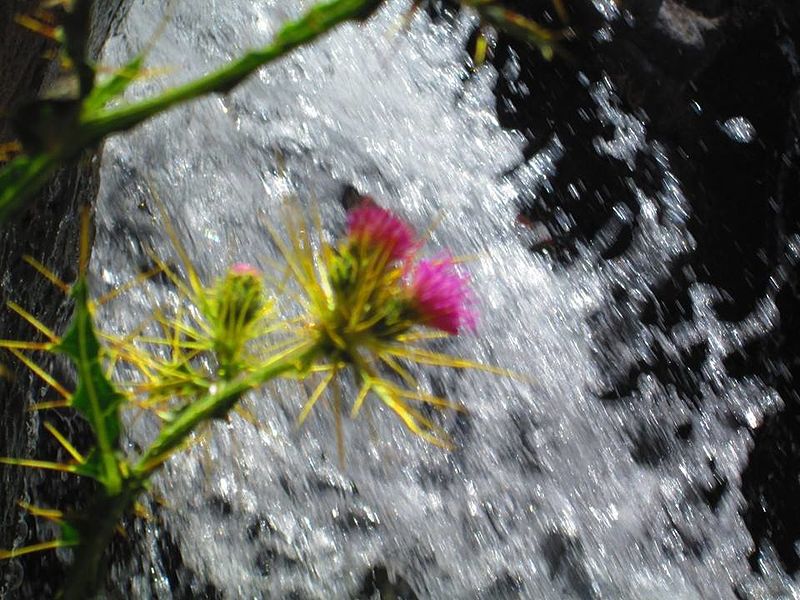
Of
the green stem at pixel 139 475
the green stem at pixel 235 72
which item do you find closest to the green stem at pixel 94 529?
the green stem at pixel 139 475

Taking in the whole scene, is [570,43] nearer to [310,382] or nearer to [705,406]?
[705,406]

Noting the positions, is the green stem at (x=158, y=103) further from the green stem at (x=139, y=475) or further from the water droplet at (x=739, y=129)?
the water droplet at (x=739, y=129)

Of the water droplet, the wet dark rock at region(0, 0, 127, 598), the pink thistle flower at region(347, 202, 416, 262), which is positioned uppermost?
the pink thistle flower at region(347, 202, 416, 262)

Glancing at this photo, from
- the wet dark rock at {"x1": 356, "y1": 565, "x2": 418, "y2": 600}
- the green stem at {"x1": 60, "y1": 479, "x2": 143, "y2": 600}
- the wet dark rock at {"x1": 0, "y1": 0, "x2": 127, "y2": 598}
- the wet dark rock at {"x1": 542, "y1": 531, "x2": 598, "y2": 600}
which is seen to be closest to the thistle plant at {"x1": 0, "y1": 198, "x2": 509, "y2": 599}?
the green stem at {"x1": 60, "y1": 479, "x2": 143, "y2": 600}

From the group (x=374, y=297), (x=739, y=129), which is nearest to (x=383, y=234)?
(x=374, y=297)

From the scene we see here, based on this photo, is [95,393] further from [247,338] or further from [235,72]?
[235,72]

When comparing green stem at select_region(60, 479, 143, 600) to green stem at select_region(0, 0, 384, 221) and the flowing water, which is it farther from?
the flowing water

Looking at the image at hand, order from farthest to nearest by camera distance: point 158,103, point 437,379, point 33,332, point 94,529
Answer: point 437,379 < point 33,332 < point 94,529 < point 158,103
